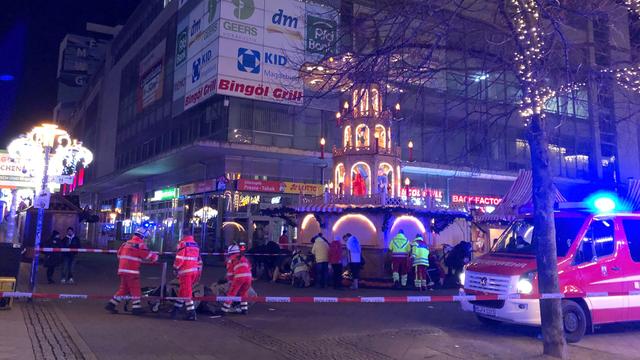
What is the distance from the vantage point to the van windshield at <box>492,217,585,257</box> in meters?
9.41

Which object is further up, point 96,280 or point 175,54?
point 175,54

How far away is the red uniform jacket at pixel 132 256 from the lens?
10.4m

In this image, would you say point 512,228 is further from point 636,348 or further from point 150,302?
point 150,302

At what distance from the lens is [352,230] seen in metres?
19.4

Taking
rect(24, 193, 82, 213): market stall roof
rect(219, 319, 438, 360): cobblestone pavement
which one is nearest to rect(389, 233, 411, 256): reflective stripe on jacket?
rect(219, 319, 438, 360): cobblestone pavement

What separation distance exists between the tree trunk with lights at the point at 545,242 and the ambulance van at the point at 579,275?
0.94m

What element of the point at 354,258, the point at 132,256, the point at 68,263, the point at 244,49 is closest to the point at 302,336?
the point at 132,256

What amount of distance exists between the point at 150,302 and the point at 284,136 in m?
18.6

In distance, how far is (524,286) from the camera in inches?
345

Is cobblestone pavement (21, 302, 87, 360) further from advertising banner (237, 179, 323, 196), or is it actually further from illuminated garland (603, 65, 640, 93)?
advertising banner (237, 179, 323, 196)

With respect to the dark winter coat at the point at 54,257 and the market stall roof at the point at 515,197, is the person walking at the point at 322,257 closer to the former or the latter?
the dark winter coat at the point at 54,257

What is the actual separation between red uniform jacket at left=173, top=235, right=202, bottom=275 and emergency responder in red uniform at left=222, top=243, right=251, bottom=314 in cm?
81

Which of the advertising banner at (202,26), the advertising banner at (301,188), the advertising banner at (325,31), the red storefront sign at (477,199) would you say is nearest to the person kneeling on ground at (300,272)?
the advertising banner at (325,31)

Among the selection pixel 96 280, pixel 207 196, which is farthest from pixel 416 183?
pixel 96 280
